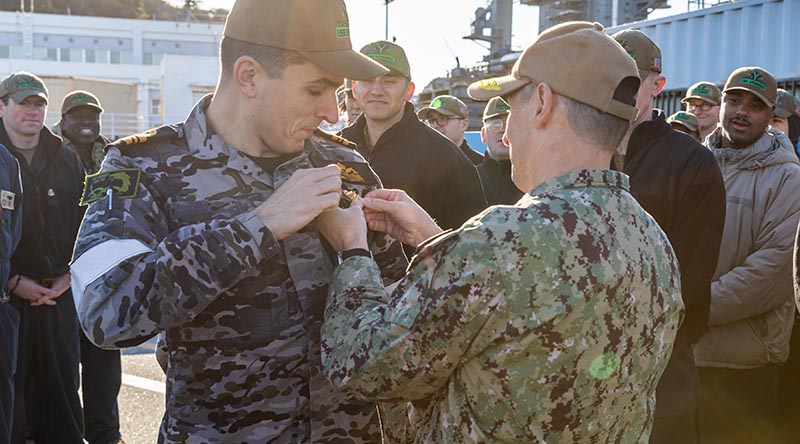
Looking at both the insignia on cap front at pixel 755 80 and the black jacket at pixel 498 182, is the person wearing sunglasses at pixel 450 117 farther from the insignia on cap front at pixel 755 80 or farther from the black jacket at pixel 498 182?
the insignia on cap front at pixel 755 80

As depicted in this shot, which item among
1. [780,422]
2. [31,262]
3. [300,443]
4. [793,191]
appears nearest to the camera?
[300,443]

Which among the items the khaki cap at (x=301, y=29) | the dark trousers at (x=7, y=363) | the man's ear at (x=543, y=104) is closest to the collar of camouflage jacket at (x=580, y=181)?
the man's ear at (x=543, y=104)

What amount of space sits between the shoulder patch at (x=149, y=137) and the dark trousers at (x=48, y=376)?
3.38 metres

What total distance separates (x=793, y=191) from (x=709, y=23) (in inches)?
626

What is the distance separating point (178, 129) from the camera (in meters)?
2.11

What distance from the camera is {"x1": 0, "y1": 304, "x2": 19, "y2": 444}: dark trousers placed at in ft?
14.0

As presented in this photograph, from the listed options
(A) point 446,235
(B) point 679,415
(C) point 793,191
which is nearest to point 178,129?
(A) point 446,235

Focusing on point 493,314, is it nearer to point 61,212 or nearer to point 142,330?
point 142,330

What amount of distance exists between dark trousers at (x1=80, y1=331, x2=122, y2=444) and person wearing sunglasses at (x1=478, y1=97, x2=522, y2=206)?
9.17 ft

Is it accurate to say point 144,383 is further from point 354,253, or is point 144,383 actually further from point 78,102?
point 354,253

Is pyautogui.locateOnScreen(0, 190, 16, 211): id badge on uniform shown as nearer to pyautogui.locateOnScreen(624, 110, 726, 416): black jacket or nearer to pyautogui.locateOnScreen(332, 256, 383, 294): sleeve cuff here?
pyautogui.locateOnScreen(332, 256, 383, 294): sleeve cuff

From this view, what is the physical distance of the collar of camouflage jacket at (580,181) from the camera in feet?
5.87

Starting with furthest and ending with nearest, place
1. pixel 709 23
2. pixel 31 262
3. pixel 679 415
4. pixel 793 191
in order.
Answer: pixel 709 23
pixel 31 262
pixel 793 191
pixel 679 415

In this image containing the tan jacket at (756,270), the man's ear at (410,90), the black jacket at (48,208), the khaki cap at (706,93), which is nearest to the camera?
the tan jacket at (756,270)
